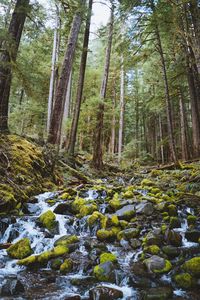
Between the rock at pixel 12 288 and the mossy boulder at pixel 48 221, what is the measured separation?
80.3 inches

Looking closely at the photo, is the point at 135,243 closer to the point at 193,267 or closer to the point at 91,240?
the point at 91,240

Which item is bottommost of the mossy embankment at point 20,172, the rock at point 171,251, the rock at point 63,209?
the rock at point 171,251

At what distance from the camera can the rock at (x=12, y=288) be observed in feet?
11.4

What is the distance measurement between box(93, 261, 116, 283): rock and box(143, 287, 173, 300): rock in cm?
61

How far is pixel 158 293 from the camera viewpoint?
11.5ft

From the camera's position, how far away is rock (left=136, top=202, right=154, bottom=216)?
6.52 metres

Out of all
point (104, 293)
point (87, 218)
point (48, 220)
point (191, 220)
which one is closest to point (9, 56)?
point (48, 220)

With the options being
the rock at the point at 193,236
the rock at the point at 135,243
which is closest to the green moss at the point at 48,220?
the rock at the point at 135,243

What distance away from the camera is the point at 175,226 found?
588cm

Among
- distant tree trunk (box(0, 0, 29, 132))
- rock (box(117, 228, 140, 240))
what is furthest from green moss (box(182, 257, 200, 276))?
distant tree trunk (box(0, 0, 29, 132))

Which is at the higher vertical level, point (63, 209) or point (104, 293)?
point (63, 209)

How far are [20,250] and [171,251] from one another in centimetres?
276

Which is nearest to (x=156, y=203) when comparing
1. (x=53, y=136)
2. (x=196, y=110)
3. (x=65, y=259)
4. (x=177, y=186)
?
(x=177, y=186)

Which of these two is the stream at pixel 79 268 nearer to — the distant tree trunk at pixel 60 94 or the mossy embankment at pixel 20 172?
the mossy embankment at pixel 20 172
